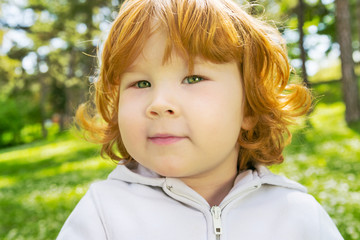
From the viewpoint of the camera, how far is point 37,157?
36.4 ft

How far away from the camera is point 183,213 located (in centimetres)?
163

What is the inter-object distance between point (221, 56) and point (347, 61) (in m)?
8.33

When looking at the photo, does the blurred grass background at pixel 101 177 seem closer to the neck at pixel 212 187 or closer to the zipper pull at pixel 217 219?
the neck at pixel 212 187

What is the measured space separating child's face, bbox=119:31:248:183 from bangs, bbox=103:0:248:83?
33mm

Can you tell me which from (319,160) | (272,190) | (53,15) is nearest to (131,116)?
(272,190)

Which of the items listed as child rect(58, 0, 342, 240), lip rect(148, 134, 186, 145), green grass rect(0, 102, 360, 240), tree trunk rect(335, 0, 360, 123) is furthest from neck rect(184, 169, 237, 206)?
tree trunk rect(335, 0, 360, 123)

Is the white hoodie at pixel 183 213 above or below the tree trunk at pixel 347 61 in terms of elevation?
above

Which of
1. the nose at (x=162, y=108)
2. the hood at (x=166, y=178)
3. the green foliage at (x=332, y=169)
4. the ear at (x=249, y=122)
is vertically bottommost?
the green foliage at (x=332, y=169)

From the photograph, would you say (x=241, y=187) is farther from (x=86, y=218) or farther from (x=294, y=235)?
(x=86, y=218)

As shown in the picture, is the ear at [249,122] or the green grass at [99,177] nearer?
the ear at [249,122]

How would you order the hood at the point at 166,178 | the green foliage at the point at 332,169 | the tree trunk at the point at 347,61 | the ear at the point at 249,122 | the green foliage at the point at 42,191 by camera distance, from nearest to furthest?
the hood at the point at 166,178 < the ear at the point at 249,122 < the green foliage at the point at 332,169 < the green foliage at the point at 42,191 < the tree trunk at the point at 347,61

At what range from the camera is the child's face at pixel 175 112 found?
1.46 metres

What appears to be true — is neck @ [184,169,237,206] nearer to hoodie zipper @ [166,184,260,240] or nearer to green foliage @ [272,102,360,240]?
hoodie zipper @ [166,184,260,240]

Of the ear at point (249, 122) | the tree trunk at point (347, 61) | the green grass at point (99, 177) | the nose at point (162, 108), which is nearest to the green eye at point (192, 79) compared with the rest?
the nose at point (162, 108)
